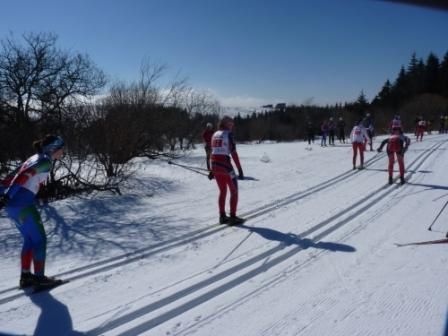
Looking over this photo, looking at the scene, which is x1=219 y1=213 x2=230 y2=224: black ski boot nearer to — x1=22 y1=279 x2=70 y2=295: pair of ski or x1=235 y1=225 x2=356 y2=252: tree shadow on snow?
x1=235 y1=225 x2=356 y2=252: tree shadow on snow

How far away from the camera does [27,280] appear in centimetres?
439

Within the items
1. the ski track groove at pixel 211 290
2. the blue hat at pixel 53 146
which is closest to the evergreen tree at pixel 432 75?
the ski track groove at pixel 211 290

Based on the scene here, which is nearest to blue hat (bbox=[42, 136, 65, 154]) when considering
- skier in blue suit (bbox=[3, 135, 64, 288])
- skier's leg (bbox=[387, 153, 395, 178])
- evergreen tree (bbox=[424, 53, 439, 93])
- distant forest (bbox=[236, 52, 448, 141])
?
skier in blue suit (bbox=[3, 135, 64, 288])

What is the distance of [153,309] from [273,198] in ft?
19.7

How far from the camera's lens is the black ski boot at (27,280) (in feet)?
14.4

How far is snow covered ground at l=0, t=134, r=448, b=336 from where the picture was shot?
3543 mm

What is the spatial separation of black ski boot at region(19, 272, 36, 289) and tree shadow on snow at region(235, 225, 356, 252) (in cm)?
345

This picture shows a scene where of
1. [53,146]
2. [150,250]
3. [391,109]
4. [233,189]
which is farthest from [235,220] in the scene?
[391,109]

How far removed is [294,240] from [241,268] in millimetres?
1439

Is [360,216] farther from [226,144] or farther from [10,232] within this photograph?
[10,232]

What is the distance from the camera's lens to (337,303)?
12.6 feet

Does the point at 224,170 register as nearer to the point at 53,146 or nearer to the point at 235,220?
the point at 235,220

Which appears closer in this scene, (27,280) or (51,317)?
(51,317)

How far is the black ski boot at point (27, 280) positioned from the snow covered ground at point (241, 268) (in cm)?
10
